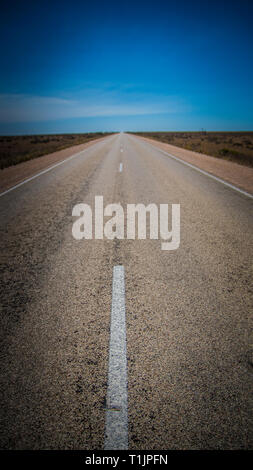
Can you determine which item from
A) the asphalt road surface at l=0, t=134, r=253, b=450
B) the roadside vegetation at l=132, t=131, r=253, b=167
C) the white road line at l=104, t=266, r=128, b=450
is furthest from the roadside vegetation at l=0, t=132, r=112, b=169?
the roadside vegetation at l=132, t=131, r=253, b=167

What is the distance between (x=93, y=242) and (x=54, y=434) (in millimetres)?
2501

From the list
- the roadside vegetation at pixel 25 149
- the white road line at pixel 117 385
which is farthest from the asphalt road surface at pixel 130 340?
the roadside vegetation at pixel 25 149

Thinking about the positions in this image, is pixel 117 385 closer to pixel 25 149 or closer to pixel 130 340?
pixel 130 340

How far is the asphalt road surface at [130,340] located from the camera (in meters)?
1.29

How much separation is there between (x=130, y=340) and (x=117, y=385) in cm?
37

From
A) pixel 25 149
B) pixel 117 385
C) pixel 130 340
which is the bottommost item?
pixel 117 385

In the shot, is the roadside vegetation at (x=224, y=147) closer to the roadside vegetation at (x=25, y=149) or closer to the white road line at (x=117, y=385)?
the white road line at (x=117, y=385)

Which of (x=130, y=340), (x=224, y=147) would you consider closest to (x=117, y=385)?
(x=130, y=340)

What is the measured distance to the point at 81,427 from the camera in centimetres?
129

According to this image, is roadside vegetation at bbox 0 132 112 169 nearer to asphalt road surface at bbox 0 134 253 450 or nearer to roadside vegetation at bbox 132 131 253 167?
asphalt road surface at bbox 0 134 253 450

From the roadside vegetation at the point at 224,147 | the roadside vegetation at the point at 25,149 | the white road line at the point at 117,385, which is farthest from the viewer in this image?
the roadside vegetation at the point at 224,147

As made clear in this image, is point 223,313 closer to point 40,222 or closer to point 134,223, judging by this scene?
point 134,223

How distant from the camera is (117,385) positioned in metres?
1.51

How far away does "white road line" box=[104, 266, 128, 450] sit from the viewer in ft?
4.09
